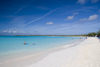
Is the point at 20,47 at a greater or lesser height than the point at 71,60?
lesser

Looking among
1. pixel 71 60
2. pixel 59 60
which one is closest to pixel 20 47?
pixel 59 60

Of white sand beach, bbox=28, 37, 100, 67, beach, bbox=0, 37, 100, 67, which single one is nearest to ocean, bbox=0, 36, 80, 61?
beach, bbox=0, 37, 100, 67

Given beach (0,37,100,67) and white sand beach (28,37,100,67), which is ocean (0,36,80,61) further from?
white sand beach (28,37,100,67)

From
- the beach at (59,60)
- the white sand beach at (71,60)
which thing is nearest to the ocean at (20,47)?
the beach at (59,60)

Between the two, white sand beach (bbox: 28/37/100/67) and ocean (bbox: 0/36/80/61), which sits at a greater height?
white sand beach (bbox: 28/37/100/67)

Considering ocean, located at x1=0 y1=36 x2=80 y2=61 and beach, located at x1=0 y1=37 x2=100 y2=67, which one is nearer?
beach, located at x1=0 y1=37 x2=100 y2=67

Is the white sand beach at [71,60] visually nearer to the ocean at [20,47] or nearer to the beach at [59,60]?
the beach at [59,60]

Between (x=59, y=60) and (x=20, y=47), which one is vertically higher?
(x=59, y=60)

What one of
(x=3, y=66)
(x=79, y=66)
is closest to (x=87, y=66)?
(x=79, y=66)

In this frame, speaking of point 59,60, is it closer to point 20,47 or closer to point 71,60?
point 71,60

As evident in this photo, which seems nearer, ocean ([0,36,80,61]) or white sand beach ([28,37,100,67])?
white sand beach ([28,37,100,67])

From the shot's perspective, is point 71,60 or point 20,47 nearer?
point 71,60

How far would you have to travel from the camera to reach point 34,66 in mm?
3109

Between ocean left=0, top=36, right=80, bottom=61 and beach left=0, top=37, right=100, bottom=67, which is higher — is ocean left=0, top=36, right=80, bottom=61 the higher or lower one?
the lower one
